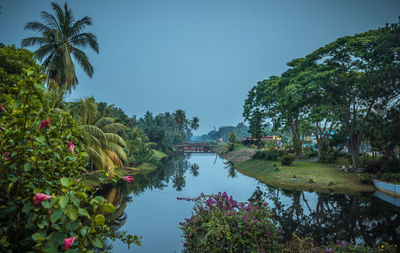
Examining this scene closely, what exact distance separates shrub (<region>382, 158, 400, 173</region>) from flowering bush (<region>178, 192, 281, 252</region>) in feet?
44.2

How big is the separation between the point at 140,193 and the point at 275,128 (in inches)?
728

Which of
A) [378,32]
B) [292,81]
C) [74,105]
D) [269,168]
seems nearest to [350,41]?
[378,32]

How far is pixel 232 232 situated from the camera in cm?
474

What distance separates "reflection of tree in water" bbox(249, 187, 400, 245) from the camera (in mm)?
6477

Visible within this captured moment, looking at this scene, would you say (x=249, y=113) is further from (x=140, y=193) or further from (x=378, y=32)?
(x=140, y=193)

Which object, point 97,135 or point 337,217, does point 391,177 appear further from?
point 97,135

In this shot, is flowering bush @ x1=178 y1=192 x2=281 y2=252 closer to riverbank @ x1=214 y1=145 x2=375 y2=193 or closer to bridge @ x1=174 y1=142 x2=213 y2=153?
riverbank @ x1=214 y1=145 x2=375 y2=193

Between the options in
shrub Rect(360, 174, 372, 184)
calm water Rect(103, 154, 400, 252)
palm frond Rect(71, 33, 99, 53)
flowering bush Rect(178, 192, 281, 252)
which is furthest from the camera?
palm frond Rect(71, 33, 99, 53)

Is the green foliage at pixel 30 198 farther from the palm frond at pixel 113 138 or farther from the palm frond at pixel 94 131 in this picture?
the palm frond at pixel 113 138

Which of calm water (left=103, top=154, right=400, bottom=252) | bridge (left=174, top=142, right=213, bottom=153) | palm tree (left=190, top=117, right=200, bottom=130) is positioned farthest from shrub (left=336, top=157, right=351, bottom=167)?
palm tree (left=190, top=117, right=200, bottom=130)

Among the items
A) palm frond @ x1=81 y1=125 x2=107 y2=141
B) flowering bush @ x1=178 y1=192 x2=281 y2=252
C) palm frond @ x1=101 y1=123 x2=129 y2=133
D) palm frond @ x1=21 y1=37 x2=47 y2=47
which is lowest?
flowering bush @ x1=178 y1=192 x2=281 y2=252

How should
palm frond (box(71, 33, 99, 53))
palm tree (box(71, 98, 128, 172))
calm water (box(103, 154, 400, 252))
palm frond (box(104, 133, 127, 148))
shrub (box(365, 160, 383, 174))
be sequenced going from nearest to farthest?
calm water (box(103, 154, 400, 252))
palm tree (box(71, 98, 128, 172))
shrub (box(365, 160, 383, 174))
palm frond (box(71, 33, 99, 53))
palm frond (box(104, 133, 127, 148))

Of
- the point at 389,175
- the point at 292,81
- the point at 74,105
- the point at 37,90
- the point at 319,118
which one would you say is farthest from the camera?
the point at 292,81

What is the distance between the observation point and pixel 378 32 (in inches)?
540
